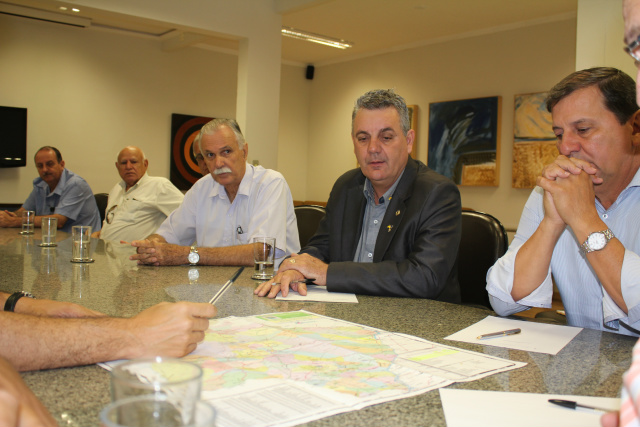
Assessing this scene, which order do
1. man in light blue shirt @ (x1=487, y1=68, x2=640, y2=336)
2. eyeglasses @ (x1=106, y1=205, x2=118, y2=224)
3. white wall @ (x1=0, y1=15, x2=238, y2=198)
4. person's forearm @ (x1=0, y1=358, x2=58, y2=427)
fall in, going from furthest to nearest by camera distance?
1. white wall @ (x1=0, y1=15, x2=238, y2=198)
2. eyeglasses @ (x1=106, y1=205, x2=118, y2=224)
3. man in light blue shirt @ (x1=487, y1=68, x2=640, y2=336)
4. person's forearm @ (x1=0, y1=358, x2=58, y2=427)

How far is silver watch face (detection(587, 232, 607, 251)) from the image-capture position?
137cm

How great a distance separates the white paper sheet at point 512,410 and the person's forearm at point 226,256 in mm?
1531

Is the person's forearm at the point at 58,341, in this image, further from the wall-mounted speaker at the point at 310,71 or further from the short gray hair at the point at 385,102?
the wall-mounted speaker at the point at 310,71

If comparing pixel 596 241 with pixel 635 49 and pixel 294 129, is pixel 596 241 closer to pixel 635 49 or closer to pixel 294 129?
pixel 635 49

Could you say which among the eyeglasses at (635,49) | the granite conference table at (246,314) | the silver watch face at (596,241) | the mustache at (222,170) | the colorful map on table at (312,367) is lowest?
the granite conference table at (246,314)

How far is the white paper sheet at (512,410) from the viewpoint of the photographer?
74 cm

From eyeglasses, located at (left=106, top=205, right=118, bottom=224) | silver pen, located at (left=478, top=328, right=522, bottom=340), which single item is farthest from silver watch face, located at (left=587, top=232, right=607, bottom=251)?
eyeglasses, located at (left=106, top=205, right=118, bottom=224)

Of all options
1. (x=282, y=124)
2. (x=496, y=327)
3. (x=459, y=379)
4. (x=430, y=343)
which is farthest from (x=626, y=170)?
(x=282, y=124)

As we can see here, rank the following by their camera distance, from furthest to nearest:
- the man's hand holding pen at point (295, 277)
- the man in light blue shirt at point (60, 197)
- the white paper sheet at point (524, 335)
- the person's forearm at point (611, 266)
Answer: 1. the man in light blue shirt at point (60, 197)
2. the man's hand holding pen at point (295, 277)
3. the person's forearm at point (611, 266)
4. the white paper sheet at point (524, 335)

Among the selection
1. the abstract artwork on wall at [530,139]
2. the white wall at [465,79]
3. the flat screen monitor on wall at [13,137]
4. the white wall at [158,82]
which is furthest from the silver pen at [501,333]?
the flat screen monitor on wall at [13,137]

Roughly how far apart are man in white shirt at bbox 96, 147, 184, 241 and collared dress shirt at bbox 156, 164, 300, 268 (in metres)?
1.17

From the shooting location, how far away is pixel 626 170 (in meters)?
1.55

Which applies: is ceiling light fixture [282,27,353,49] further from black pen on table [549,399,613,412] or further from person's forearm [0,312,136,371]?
black pen on table [549,399,613,412]

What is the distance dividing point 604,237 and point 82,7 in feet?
15.7
